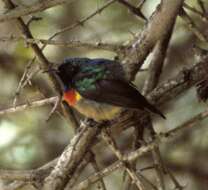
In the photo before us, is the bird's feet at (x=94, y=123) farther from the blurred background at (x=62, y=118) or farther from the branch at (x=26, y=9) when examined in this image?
the blurred background at (x=62, y=118)

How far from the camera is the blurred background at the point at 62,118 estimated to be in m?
4.71

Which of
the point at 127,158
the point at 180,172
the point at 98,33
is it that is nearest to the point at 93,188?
the point at 180,172

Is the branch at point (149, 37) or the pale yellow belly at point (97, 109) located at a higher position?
the branch at point (149, 37)

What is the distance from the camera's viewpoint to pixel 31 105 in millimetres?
3787

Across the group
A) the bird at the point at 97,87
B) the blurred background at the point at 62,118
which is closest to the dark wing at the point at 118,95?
the bird at the point at 97,87

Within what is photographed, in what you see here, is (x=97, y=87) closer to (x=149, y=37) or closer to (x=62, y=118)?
(x=149, y=37)

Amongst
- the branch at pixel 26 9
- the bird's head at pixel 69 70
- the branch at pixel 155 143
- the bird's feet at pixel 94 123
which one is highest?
the branch at pixel 26 9

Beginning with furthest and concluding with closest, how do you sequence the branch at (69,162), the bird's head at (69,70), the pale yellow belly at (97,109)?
1. the bird's head at (69,70)
2. the pale yellow belly at (97,109)
3. the branch at (69,162)

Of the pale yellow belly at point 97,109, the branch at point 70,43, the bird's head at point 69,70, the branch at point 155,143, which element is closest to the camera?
the branch at point 155,143

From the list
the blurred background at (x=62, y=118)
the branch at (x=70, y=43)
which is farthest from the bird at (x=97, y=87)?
the blurred background at (x=62, y=118)

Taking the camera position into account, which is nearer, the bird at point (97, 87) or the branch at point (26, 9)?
the branch at point (26, 9)

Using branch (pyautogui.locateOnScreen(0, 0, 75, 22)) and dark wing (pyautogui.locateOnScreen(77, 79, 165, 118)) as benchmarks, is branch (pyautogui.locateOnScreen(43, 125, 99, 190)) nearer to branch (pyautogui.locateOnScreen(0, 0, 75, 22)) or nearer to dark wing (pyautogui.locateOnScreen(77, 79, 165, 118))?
dark wing (pyautogui.locateOnScreen(77, 79, 165, 118))

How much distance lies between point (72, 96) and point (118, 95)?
339 mm

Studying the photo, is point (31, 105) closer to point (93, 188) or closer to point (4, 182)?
point (4, 182)
